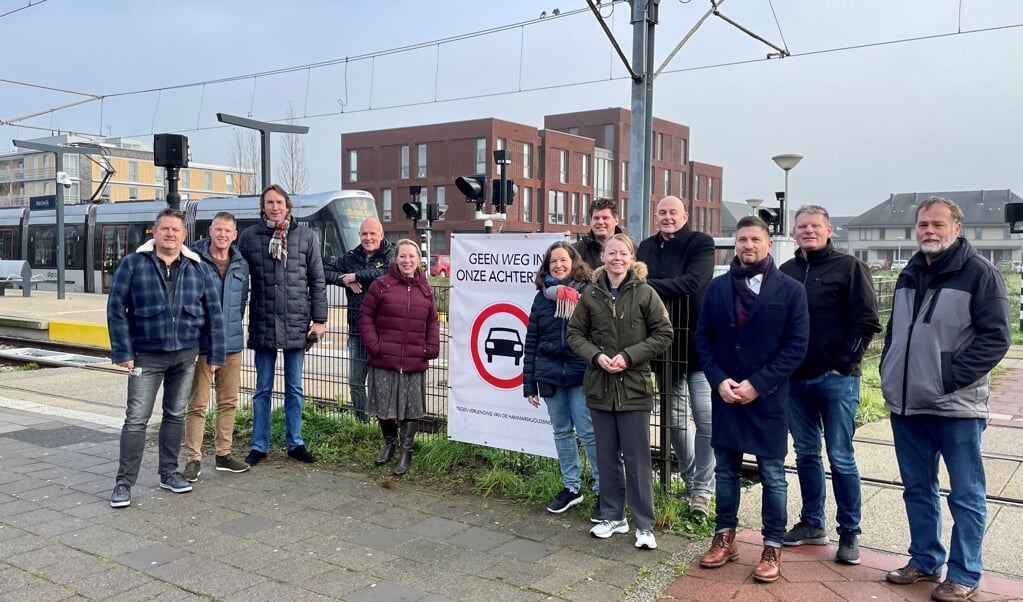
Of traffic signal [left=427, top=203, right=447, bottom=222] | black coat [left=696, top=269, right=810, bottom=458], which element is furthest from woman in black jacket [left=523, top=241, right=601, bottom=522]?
traffic signal [left=427, top=203, right=447, bottom=222]

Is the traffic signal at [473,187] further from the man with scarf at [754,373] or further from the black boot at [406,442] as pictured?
the man with scarf at [754,373]

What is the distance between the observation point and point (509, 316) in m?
5.62

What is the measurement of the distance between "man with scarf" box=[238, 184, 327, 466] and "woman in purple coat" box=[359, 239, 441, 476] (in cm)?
58

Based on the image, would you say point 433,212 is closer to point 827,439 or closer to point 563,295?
point 563,295

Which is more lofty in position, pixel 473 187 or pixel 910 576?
pixel 473 187

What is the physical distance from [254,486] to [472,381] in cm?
166

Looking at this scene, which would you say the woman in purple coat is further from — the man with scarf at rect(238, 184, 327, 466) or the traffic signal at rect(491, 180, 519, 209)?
the traffic signal at rect(491, 180, 519, 209)

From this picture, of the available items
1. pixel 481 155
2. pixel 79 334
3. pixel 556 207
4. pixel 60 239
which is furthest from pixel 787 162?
pixel 556 207

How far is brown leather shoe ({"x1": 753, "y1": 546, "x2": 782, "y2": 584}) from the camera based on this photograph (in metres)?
3.96

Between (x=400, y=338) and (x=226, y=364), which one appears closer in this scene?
(x=400, y=338)

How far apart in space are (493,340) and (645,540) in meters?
1.84

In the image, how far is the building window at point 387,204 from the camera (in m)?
63.5

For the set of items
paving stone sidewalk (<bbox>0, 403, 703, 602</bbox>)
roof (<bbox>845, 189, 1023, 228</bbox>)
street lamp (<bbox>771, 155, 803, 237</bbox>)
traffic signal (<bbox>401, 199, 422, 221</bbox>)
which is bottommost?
paving stone sidewalk (<bbox>0, 403, 703, 602</bbox>)

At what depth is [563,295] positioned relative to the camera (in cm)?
485
